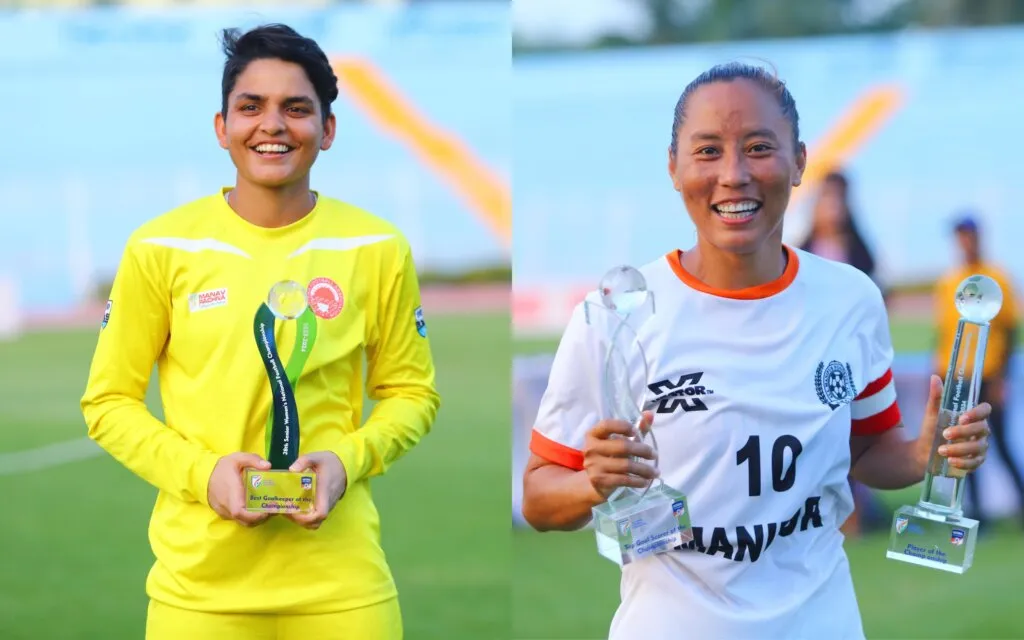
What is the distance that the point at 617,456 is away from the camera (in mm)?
1696

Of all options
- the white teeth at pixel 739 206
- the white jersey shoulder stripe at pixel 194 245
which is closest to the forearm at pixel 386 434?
the white jersey shoulder stripe at pixel 194 245

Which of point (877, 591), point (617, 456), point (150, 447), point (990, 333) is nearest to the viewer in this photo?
point (617, 456)

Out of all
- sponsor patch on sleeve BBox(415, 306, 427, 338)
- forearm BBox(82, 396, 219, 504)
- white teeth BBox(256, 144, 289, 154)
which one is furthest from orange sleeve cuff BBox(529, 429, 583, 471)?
white teeth BBox(256, 144, 289, 154)

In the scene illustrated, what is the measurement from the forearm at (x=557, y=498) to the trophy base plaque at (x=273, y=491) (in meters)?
0.34

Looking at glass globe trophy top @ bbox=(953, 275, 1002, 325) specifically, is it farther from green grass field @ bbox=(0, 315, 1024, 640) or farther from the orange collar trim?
green grass field @ bbox=(0, 315, 1024, 640)

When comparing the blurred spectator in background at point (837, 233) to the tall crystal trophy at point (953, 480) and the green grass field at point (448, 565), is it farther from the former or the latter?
the tall crystal trophy at point (953, 480)

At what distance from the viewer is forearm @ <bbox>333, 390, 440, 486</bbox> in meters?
2.05

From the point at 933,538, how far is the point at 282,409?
987 mm

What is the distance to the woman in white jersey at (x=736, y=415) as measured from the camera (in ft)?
6.18

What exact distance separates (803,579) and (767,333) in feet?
1.19

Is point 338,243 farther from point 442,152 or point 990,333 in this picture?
point 442,152

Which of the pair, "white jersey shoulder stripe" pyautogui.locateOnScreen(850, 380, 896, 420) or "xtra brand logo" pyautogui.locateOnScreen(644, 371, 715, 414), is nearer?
"xtra brand logo" pyautogui.locateOnScreen(644, 371, 715, 414)

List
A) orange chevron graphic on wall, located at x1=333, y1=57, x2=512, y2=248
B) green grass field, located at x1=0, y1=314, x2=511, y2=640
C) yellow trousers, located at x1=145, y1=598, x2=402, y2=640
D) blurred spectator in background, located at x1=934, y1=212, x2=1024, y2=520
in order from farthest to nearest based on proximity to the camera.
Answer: orange chevron graphic on wall, located at x1=333, y1=57, x2=512, y2=248 → blurred spectator in background, located at x1=934, y1=212, x2=1024, y2=520 → green grass field, located at x1=0, y1=314, x2=511, y2=640 → yellow trousers, located at x1=145, y1=598, x2=402, y2=640

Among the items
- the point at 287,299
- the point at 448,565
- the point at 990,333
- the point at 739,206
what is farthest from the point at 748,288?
the point at 990,333
